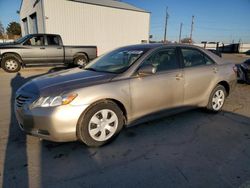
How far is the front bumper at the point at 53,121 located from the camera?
2.70 meters

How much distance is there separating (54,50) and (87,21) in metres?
8.44

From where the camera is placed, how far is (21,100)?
301 cm

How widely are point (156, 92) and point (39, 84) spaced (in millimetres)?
1903

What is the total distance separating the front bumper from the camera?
2701 mm

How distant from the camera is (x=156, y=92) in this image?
3533mm

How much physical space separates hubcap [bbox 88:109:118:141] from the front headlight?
0.45m

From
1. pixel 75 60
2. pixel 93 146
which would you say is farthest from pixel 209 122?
pixel 75 60

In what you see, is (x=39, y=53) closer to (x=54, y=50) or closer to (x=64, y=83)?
(x=54, y=50)

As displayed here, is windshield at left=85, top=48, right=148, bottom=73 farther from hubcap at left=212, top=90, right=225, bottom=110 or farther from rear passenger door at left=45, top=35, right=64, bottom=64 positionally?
rear passenger door at left=45, top=35, right=64, bottom=64

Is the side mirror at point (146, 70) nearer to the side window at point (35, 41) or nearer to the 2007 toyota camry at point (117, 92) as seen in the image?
the 2007 toyota camry at point (117, 92)

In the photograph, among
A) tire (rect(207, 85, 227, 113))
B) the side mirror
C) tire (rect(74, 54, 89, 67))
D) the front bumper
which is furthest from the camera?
tire (rect(74, 54, 89, 67))

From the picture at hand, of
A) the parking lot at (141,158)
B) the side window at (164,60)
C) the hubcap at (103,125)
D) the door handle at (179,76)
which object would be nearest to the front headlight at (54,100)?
the hubcap at (103,125)

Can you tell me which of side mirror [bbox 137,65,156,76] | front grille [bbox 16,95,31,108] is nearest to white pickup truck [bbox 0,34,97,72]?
front grille [bbox 16,95,31,108]

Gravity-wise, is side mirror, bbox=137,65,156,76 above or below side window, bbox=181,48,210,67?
below
